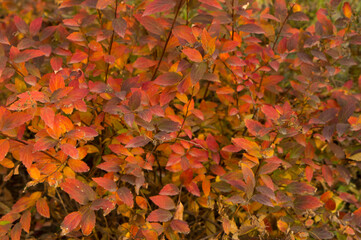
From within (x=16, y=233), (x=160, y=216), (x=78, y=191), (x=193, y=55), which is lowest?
(x=16, y=233)

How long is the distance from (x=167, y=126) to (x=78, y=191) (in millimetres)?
412

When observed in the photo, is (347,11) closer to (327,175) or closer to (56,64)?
(327,175)

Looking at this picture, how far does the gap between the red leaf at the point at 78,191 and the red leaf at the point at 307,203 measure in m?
0.85

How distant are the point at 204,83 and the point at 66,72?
2.92ft

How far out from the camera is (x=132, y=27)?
1694mm

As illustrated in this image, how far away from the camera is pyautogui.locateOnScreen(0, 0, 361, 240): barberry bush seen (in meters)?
1.32

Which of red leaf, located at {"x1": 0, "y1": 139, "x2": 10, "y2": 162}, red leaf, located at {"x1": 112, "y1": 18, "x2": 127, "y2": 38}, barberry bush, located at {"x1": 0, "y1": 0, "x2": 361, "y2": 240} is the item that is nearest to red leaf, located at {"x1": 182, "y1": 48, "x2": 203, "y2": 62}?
barberry bush, located at {"x1": 0, "y1": 0, "x2": 361, "y2": 240}

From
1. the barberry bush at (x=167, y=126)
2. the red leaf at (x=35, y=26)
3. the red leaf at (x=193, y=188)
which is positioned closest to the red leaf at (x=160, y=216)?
the barberry bush at (x=167, y=126)

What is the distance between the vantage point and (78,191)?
1330 millimetres

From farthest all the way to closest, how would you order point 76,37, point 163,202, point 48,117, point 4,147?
point 76,37 → point 163,202 → point 4,147 → point 48,117

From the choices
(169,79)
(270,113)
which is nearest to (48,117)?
(169,79)

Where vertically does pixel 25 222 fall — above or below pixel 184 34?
below

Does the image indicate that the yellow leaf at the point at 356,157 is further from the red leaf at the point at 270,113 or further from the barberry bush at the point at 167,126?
the red leaf at the point at 270,113

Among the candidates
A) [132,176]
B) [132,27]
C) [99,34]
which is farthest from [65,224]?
[132,27]
